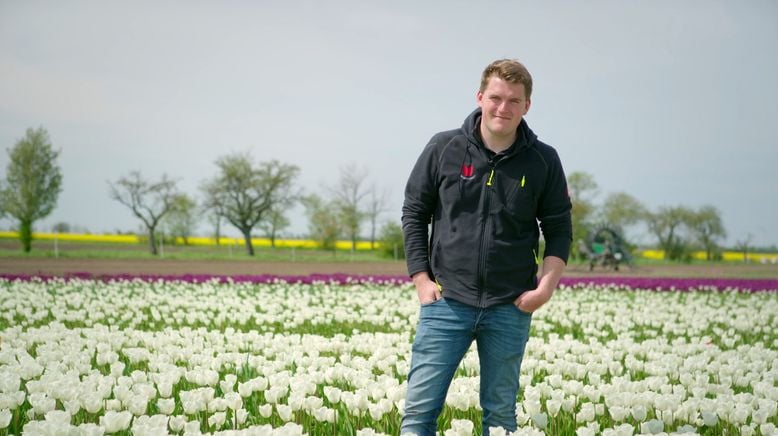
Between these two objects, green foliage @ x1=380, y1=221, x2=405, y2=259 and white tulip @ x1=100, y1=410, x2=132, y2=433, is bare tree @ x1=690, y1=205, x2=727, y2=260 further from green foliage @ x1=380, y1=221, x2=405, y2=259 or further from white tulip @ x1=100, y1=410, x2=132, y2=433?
white tulip @ x1=100, y1=410, x2=132, y2=433

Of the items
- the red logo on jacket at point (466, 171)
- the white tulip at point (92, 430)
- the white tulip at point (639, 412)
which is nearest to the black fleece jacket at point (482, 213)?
the red logo on jacket at point (466, 171)

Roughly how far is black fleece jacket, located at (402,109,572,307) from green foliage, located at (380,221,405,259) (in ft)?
119

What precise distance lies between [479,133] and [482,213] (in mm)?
478

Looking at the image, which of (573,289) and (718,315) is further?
(573,289)

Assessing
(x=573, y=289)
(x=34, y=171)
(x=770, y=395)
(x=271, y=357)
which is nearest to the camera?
(x=770, y=395)

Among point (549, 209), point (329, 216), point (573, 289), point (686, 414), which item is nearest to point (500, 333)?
point (549, 209)

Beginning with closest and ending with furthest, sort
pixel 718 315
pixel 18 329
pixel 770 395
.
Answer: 1. pixel 770 395
2. pixel 18 329
3. pixel 718 315

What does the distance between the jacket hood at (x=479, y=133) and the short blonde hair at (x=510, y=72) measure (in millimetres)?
197

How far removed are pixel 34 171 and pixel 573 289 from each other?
37.6 metres

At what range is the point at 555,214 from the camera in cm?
348

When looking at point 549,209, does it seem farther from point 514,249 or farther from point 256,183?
point 256,183

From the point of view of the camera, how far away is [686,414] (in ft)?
13.2

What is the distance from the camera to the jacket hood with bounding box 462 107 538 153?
3432mm

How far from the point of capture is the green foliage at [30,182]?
3962 cm
